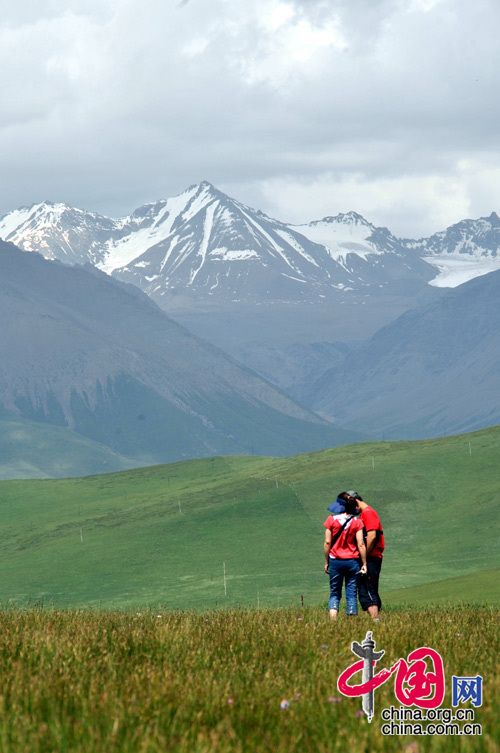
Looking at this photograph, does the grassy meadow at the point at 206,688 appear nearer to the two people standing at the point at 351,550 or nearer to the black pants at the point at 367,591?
the two people standing at the point at 351,550

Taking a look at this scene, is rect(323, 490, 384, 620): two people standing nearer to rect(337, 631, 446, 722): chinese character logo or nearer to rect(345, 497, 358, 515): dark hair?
rect(345, 497, 358, 515): dark hair

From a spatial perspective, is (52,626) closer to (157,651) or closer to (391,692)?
(157,651)

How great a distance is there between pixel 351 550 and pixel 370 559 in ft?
4.11

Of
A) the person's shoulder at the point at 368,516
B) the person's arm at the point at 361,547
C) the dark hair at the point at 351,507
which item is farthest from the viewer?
the person's shoulder at the point at 368,516

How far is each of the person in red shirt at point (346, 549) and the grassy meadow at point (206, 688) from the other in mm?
6986

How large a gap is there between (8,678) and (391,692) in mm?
3446

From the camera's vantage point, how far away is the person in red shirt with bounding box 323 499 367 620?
23594 mm

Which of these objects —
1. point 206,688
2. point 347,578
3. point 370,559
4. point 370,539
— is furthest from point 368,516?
point 206,688

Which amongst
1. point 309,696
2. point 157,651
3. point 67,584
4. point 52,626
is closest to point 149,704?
point 309,696

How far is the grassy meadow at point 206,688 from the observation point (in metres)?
8.86

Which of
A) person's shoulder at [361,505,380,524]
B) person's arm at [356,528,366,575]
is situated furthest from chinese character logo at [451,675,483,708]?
person's shoulder at [361,505,380,524]

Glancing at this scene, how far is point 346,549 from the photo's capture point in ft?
78.0

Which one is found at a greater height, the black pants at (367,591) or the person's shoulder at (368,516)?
the person's shoulder at (368,516)

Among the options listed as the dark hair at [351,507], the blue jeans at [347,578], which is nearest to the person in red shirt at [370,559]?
the dark hair at [351,507]
